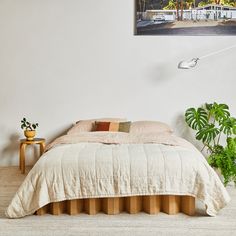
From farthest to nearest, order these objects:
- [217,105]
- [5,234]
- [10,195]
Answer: [217,105] → [10,195] → [5,234]

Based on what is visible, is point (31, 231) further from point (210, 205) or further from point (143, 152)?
point (210, 205)

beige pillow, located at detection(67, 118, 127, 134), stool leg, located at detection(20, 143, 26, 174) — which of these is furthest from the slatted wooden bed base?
stool leg, located at detection(20, 143, 26, 174)

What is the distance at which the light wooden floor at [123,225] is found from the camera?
8.92ft

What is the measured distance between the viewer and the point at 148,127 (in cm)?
425

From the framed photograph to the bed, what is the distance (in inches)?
80.1

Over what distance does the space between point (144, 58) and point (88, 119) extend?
98cm

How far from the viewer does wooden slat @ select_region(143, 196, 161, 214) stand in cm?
305

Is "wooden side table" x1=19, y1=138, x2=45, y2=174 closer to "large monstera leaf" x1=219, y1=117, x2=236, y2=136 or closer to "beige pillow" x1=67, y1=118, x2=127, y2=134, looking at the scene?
"beige pillow" x1=67, y1=118, x2=127, y2=134

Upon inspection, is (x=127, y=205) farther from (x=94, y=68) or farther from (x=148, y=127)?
(x=94, y=68)

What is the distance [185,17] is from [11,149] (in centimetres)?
262

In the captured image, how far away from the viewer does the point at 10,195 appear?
11.8 feet

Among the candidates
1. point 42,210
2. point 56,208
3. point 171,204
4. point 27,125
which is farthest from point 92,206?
point 27,125

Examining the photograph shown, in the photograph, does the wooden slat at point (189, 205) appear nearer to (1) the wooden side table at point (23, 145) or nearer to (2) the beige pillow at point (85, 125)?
(2) the beige pillow at point (85, 125)

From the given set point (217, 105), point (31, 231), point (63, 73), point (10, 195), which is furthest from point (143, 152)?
point (63, 73)
